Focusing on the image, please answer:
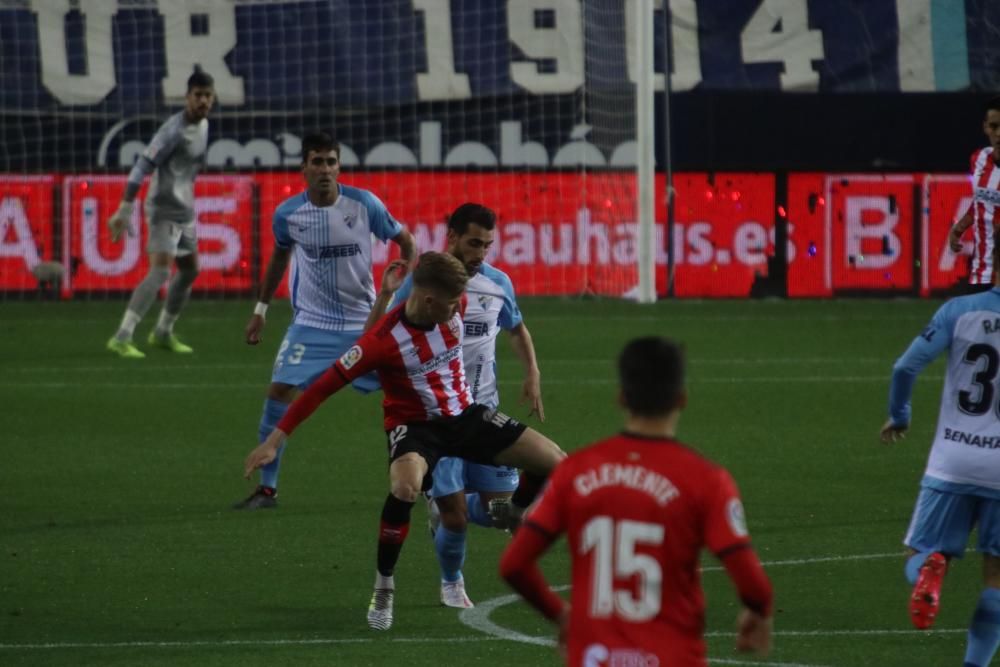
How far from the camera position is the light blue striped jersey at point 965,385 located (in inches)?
238

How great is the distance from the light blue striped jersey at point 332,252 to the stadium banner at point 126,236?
43.5 feet

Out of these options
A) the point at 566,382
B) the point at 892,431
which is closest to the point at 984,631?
the point at 892,431

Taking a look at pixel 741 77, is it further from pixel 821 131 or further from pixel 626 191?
pixel 626 191

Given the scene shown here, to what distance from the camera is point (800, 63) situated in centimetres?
2647

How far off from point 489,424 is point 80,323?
14998mm

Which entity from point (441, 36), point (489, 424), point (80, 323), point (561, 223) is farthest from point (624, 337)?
point (489, 424)

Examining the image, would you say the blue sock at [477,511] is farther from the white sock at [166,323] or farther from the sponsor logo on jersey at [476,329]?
the white sock at [166,323]

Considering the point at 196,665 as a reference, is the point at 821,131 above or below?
above

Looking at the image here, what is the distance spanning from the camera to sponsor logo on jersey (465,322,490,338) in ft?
27.3

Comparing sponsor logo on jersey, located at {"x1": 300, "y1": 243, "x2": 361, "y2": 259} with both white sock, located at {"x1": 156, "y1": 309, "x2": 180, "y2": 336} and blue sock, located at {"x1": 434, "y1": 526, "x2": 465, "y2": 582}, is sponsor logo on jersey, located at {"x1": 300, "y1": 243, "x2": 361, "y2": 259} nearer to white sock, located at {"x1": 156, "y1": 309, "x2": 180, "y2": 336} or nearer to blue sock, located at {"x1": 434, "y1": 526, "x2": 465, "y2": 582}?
blue sock, located at {"x1": 434, "y1": 526, "x2": 465, "y2": 582}

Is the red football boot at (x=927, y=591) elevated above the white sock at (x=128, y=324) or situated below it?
below

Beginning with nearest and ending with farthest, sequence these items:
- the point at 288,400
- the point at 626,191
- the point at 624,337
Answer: the point at 288,400, the point at 624,337, the point at 626,191

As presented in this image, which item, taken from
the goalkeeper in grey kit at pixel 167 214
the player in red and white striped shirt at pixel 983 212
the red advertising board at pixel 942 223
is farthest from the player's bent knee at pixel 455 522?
the red advertising board at pixel 942 223

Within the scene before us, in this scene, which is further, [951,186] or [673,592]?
[951,186]
